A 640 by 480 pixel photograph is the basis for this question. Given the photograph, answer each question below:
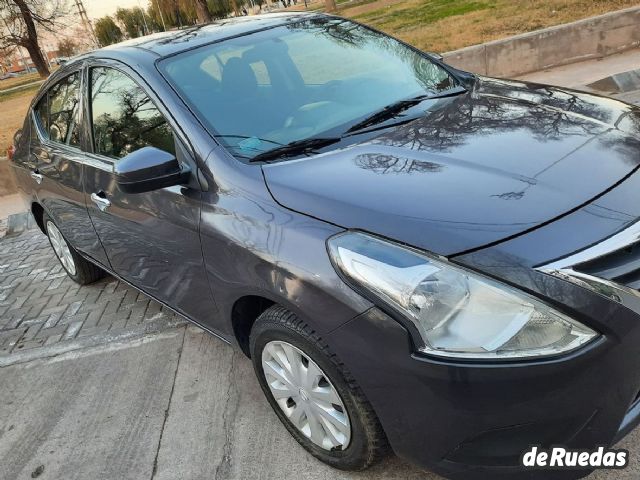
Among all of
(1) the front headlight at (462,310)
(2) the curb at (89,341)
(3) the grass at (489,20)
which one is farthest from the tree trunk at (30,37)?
(1) the front headlight at (462,310)

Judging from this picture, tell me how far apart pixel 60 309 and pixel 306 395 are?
2.96m

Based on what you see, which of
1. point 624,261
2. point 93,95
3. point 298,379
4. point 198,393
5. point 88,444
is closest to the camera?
point 624,261

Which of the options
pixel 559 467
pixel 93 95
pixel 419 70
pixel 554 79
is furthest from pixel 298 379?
pixel 554 79

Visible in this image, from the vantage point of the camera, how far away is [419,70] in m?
3.20

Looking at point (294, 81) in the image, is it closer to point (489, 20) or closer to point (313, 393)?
point (313, 393)

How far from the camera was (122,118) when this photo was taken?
307cm

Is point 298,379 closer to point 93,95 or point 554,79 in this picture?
point 93,95

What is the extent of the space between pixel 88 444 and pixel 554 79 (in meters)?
7.51

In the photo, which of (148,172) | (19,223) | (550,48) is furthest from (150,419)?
(550,48)

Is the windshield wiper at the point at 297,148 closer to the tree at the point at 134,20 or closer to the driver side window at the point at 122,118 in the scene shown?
the driver side window at the point at 122,118

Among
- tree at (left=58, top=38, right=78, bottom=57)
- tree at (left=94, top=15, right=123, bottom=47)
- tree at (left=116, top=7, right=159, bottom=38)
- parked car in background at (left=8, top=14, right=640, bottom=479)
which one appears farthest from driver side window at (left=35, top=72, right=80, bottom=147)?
tree at (left=116, top=7, right=159, bottom=38)

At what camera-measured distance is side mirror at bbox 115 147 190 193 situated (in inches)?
91.4

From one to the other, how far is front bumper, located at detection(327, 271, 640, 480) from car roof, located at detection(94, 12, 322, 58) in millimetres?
1945

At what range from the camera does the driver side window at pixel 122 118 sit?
2729 mm
